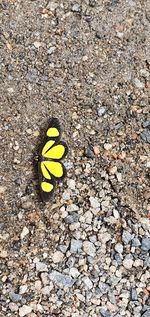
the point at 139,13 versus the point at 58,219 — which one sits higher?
the point at 139,13

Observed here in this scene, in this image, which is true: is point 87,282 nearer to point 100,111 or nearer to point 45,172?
point 45,172

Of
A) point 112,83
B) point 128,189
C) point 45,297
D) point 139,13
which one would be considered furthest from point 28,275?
point 139,13

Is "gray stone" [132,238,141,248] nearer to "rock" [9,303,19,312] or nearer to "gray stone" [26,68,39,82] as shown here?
"rock" [9,303,19,312]

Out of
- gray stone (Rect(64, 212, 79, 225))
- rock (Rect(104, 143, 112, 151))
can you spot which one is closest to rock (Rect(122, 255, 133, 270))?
gray stone (Rect(64, 212, 79, 225))

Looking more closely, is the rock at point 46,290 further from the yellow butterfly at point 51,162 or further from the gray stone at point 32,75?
the gray stone at point 32,75

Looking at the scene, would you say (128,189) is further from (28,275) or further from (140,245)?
(28,275)

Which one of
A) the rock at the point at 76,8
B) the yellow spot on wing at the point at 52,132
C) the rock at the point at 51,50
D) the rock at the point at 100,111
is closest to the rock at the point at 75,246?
the yellow spot on wing at the point at 52,132
